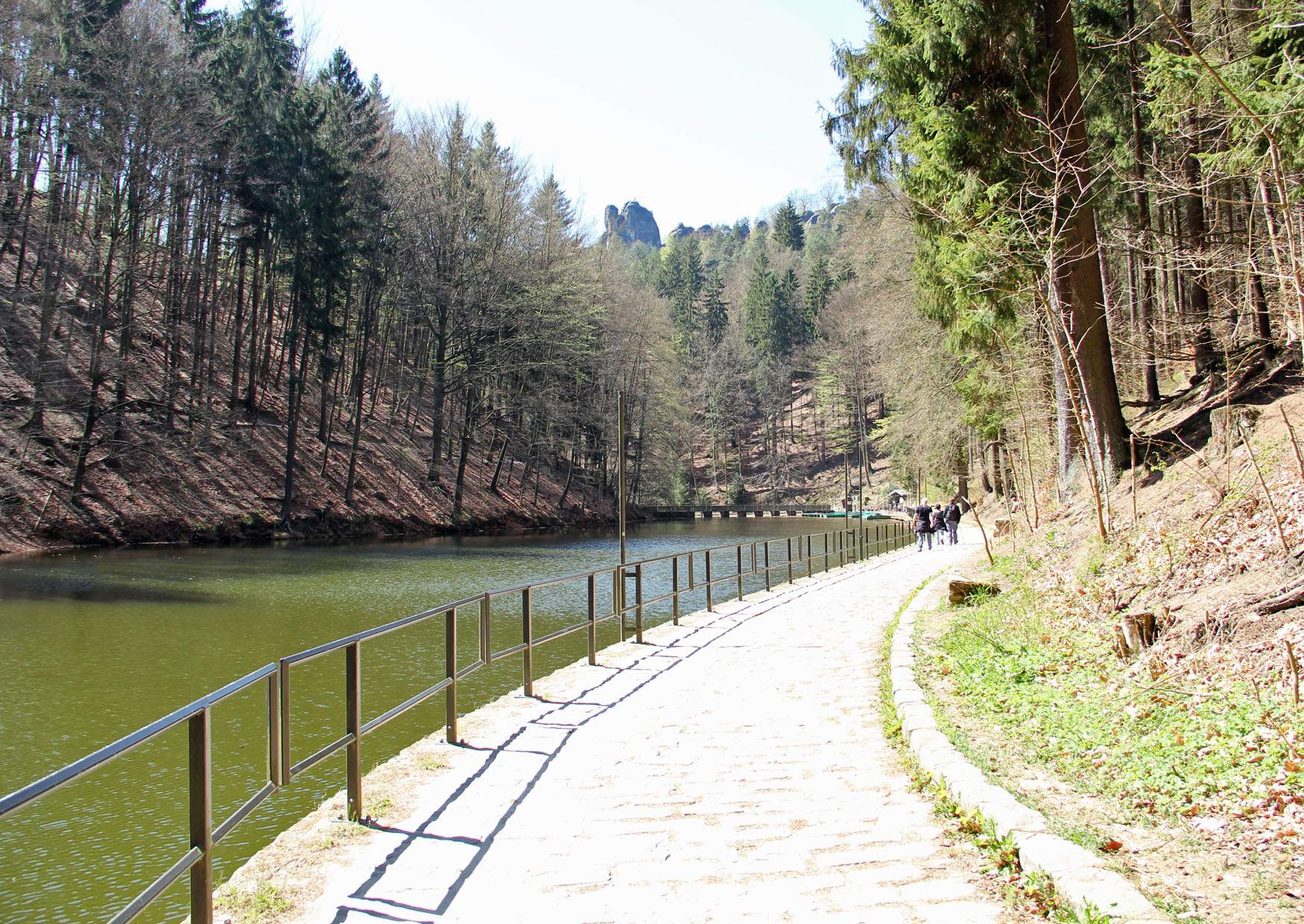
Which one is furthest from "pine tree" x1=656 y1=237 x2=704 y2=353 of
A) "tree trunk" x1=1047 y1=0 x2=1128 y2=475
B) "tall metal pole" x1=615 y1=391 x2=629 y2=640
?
"tall metal pole" x1=615 y1=391 x2=629 y2=640

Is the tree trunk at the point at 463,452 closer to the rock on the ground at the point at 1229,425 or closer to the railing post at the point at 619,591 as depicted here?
the railing post at the point at 619,591

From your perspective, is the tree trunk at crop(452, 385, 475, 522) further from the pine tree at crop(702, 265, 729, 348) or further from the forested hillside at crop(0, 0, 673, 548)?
the pine tree at crop(702, 265, 729, 348)

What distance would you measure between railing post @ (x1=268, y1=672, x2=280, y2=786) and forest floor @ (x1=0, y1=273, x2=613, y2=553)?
2512cm

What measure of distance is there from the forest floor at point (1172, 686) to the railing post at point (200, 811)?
3.39m

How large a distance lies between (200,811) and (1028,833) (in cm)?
329

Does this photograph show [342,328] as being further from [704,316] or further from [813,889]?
[704,316]

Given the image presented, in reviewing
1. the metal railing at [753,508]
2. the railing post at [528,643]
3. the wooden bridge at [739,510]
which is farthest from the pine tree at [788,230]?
the railing post at [528,643]

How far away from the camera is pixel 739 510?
2776 inches

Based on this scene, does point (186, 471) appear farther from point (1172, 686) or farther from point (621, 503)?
point (1172, 686)

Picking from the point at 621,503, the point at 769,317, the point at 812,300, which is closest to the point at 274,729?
the point at 621,503

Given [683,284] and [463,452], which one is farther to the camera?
[683,284]

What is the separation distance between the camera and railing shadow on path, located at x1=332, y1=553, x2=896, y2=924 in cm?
393

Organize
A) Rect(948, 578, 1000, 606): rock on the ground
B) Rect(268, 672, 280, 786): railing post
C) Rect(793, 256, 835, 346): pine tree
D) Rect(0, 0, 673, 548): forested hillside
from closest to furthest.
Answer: Rect(268, 672, 280, 786): railing post → Rect(948, 578, 1000, 606): rock on the ground → Rect(0, 0, 673, 548): forested hillside → Rect(793, 256, 835, 346): pine tree

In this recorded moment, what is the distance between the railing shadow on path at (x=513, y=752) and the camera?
3930 millimetres
